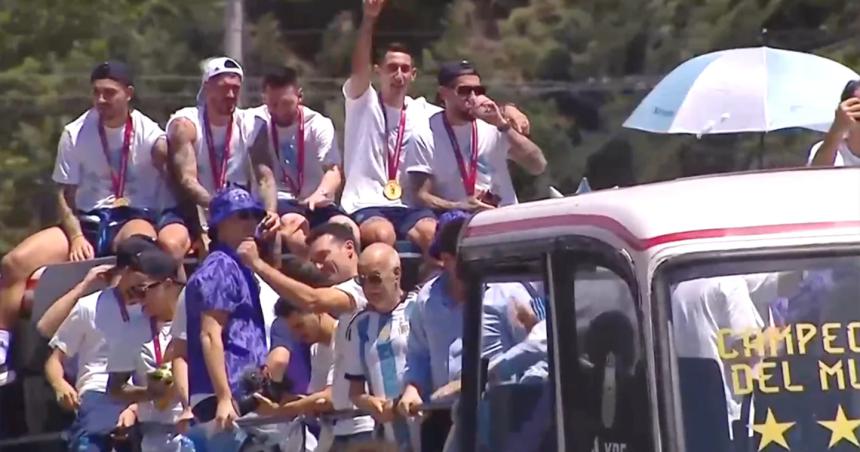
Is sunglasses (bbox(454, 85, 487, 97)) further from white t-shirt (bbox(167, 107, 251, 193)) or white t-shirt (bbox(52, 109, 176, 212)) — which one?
white t-shirt (bbox(52, 109, 176, 212))

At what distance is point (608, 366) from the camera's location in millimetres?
4531

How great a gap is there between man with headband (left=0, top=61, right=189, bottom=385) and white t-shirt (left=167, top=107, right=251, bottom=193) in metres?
0.19

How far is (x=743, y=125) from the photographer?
1002 centimetres

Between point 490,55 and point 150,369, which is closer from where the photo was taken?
point 150,369

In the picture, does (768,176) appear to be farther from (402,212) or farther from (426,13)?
(426,13)

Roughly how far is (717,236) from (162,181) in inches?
214

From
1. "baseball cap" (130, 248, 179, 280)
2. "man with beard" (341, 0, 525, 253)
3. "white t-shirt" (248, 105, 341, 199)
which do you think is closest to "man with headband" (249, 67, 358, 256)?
"white t-shirt" (248, 105, 341, 199)

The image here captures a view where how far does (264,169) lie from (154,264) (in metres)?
1.19

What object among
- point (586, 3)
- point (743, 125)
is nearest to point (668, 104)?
point (743, 125)

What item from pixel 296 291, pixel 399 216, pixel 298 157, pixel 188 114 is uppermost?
pixel 188 114

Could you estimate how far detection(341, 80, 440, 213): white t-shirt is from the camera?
931 cm

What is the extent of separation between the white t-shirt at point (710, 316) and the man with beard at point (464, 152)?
4.86 m

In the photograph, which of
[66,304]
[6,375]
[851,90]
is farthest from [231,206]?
A: [851,90]

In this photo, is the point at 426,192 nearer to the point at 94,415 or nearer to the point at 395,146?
the point at 395,146
